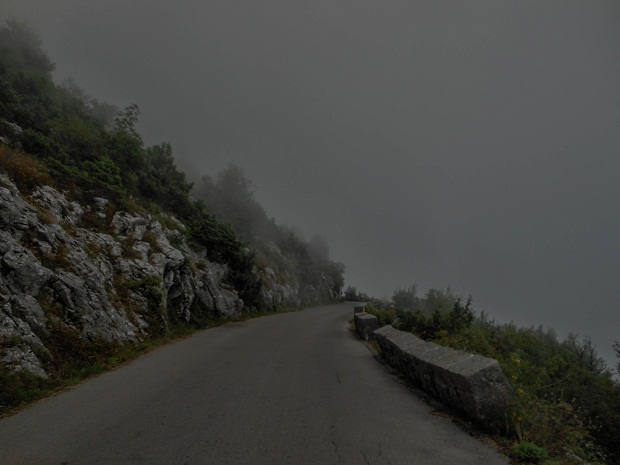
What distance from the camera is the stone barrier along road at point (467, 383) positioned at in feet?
14.2

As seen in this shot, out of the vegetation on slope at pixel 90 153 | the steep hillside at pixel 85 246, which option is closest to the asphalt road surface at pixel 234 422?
the steep hillside at pixel 85 246

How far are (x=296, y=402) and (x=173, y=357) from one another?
16.3 feet

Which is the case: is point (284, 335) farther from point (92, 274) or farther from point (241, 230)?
point (241, 230)

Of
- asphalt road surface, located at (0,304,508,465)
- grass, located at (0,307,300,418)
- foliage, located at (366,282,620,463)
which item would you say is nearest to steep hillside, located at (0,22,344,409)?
grass, located at (0,307,300,418)

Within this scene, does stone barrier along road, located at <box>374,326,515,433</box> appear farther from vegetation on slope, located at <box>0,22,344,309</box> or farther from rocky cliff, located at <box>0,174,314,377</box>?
vegetation on slope, located at <box>0,22,344,309</box>

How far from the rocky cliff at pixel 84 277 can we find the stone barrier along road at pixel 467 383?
8.02 m

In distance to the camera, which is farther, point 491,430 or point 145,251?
point 145,251

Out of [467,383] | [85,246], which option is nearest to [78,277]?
[85,246]

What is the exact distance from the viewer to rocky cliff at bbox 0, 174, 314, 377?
6.33 metres

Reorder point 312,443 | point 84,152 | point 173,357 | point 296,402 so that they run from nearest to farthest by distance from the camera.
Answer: point 312,443
point 296,402
point 173,357
point 84,152

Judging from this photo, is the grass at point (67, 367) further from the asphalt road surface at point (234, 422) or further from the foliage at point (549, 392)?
the foliage at point (549, 392)

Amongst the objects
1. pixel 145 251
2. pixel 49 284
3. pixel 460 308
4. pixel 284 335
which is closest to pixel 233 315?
pixel 284 335

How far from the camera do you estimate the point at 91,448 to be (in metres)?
3.70

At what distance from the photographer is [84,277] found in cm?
861
